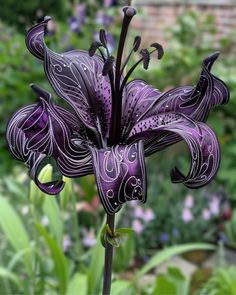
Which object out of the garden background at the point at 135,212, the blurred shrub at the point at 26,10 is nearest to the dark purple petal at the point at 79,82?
the garden background at the point at 135,212

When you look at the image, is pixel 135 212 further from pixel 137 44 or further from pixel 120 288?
pixel 137 44

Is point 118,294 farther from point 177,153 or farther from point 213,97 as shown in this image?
point 177,153

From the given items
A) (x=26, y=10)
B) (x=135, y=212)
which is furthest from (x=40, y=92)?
(x=26, y=10)

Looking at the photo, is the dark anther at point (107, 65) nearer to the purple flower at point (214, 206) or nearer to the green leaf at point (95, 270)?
the green leaf at point (95, 270)

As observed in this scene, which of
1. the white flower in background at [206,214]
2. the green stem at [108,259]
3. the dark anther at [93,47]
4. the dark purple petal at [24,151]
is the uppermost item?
the dark anther at [93,47]

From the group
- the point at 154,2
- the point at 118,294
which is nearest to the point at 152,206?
the point at 118,294

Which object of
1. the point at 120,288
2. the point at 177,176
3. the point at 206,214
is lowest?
the point at 206,214
